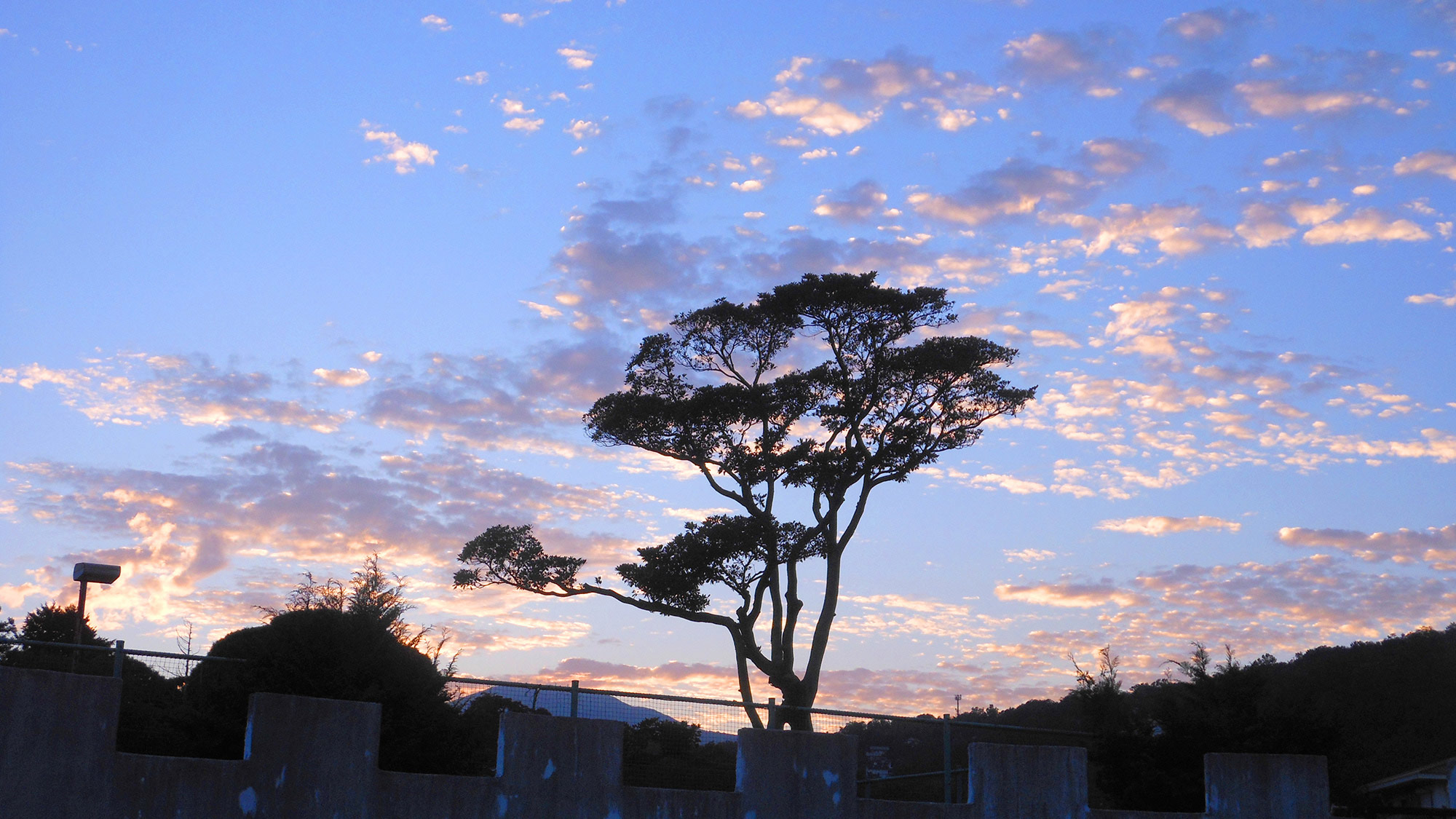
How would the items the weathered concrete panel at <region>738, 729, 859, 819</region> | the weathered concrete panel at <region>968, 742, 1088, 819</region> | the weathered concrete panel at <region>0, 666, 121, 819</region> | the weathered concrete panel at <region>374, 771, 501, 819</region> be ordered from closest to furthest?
the weathered concrete panel at <region>0, 666, 121, 819</region> → the weathered concrete panel at <region>374, 771, 501, 819</region> → the weathered concrete panel at <region>738, 729, 859, 819</region> → the weathered concrete panel at <region>968, 742, 1088, 819</region>

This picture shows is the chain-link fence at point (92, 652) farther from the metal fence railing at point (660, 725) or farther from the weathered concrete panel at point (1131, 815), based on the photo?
the weathered concrete panel at point (1131, 815)

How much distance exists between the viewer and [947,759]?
47.9ft

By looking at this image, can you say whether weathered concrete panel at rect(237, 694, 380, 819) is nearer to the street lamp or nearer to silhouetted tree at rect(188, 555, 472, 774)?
silhouetted tree at rect(188, 555, 472, 774)

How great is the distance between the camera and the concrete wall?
1088 centimetres

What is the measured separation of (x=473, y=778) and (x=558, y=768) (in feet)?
2.98

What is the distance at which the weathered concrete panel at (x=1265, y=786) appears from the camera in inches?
620

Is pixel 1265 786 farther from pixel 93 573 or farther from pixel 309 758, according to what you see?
pixel 93 573

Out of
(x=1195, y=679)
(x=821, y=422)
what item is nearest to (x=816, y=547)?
(x=821, y=422)

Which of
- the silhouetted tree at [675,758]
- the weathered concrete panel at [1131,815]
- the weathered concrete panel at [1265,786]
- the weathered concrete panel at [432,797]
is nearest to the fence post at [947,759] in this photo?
the weathered concrete panel at [1131,815]

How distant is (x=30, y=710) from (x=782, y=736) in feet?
24.8

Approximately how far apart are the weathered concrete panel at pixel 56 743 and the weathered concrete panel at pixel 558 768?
3645 mm

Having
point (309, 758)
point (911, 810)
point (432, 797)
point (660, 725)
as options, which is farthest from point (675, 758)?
point (309, 758)

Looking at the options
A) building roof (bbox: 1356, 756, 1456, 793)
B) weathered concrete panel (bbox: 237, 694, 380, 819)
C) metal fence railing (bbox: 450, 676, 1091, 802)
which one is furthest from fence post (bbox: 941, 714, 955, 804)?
building roof (bbox: 1356, 756, 1456, 793)

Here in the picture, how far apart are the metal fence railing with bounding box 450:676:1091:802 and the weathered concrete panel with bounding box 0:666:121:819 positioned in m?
3.40
